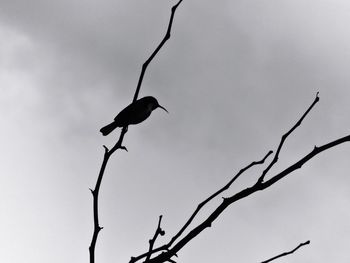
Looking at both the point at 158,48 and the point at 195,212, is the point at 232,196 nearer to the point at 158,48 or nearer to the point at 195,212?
the point at 195,212

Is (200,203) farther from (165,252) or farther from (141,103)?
(141,103)

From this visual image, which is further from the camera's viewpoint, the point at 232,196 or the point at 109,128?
the point at 109,128

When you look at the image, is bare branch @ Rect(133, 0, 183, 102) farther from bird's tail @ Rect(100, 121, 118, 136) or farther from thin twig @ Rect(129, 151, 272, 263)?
bird's tail @ Rect(100, 121, 118, 136)

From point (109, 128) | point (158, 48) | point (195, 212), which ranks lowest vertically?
point (195, 212)

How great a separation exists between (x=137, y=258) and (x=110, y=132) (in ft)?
26.5

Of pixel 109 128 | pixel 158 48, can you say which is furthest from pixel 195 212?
pixel 109 128

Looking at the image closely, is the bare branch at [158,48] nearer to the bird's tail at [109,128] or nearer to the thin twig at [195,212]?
the thin twig at [195,212]

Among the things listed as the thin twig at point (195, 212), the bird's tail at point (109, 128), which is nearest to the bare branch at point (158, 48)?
the thin twig at point (195, 212)

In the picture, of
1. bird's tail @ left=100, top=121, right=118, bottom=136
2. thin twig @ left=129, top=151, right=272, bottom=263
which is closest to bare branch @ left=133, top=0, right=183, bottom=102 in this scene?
thin twig @ left=129, top=151, right=272, bottom=263

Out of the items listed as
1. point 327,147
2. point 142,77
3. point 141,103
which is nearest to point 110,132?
point 141,103

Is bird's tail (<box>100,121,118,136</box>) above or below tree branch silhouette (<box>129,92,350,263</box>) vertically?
above

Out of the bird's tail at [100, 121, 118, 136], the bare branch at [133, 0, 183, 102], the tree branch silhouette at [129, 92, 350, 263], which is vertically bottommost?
the tree branch silhouette at [129, 92, 350, 263]

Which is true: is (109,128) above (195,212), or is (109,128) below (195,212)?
above

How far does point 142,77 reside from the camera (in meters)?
3.58
